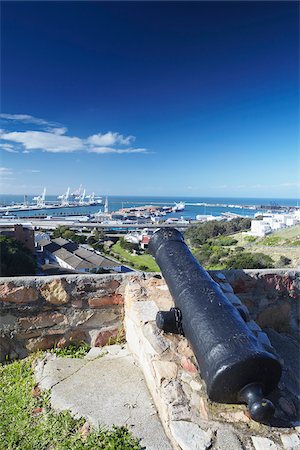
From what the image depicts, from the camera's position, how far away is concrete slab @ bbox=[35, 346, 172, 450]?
5.63ft

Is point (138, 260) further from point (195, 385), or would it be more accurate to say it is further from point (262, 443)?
point (262, 443)

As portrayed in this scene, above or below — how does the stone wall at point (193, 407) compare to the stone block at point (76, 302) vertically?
below

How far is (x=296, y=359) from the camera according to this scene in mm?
2564

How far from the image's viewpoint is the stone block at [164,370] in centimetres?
179

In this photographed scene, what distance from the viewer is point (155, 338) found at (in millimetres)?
2072

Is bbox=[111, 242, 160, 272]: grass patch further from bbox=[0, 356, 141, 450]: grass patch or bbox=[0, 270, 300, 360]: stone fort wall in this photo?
bbox=[0, 356, 141, 450]: grass patch

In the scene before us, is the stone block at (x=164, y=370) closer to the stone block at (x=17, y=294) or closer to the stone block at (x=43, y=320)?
the stone block at (x=43, y=320)

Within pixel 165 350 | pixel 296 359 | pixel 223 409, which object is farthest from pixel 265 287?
pixel 223 409

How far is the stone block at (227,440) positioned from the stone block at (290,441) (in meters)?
0.19

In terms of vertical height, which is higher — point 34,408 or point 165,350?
point 165,350

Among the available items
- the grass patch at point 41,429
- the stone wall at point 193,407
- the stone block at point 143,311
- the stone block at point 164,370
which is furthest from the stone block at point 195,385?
the stone block at point 143,311

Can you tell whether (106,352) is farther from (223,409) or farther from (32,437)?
(223,409)

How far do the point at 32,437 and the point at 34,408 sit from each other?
0.24 m

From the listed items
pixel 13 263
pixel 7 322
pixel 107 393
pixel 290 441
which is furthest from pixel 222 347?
pixel 13 263
